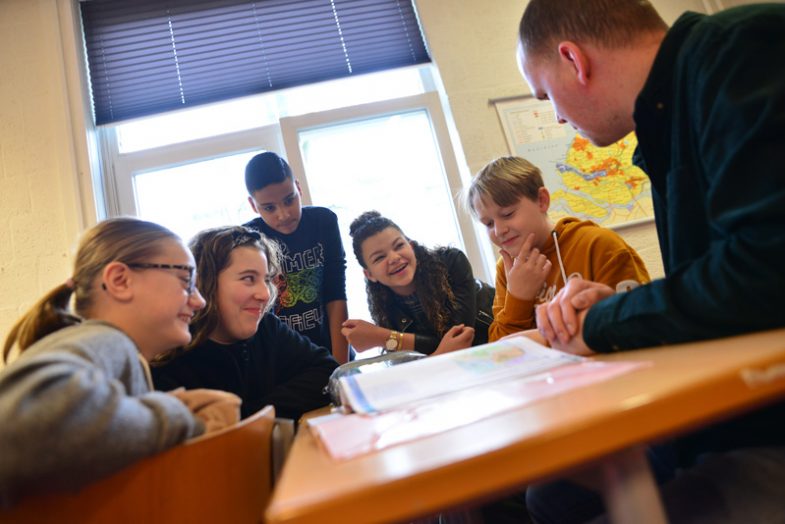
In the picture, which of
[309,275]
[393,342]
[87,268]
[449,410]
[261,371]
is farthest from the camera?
[309,275]

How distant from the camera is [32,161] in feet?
7.30

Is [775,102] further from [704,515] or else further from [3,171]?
[3,171]

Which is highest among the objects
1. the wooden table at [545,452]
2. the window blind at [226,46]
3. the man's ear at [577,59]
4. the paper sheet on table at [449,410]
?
the window blind at [226,46]

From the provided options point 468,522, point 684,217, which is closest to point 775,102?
point 684,217

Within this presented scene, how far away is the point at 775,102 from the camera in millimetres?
533

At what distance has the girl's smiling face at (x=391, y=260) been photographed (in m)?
1.83

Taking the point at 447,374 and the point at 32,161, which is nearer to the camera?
the point at 447,374

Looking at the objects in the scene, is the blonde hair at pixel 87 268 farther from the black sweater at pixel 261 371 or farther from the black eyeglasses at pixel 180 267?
the black sweater at pixel 261 371

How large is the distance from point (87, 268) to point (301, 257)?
3.38 feet

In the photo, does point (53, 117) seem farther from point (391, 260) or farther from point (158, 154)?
point (391, 260)

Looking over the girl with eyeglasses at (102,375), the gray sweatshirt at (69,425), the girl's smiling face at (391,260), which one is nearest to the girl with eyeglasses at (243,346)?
the girl with eyeglasses at (102,375)

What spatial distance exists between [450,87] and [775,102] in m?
2.12

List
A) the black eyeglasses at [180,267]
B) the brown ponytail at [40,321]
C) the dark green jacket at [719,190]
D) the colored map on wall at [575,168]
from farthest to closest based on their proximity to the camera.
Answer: the colored map on wall at [575,168]
the black eyeglasses at [180,267]
the brown ponytail at [40,321]
the dark green jacket at [719,190]

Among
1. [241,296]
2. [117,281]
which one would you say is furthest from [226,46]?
[117,281]
